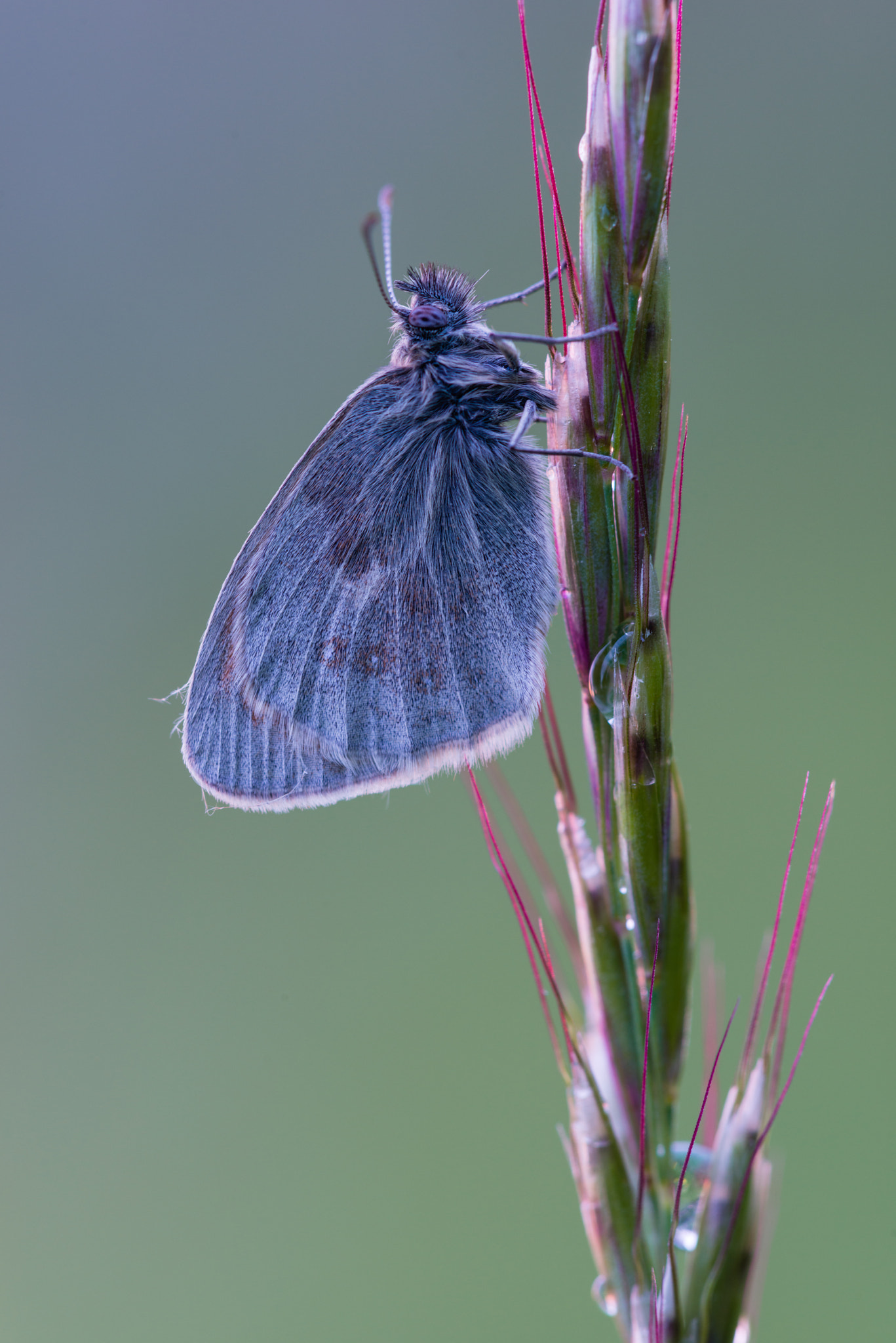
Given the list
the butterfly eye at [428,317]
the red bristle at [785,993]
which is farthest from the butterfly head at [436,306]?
the red bristle at [785,993]

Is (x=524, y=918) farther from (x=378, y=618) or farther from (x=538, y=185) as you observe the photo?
(x=538, y=185)

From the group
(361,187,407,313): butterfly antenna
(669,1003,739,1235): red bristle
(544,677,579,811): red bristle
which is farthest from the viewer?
(361,187,407,313): butterfly antenna

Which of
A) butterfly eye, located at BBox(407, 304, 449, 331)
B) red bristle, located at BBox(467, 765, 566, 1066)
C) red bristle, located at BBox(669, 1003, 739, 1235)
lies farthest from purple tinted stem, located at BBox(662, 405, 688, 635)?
butterfly eye, located at BBox(407, 304, 449, 331)

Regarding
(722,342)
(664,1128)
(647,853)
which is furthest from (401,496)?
(722,342)

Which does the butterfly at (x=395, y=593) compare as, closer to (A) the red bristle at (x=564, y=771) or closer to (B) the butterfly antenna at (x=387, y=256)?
(B) the butterfly antenna at (x=387, y=256)

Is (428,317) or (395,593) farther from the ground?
(428,317)

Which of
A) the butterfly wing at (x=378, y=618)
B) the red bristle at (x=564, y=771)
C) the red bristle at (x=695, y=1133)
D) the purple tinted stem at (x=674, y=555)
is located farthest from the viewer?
the butterfly wing at (x=378, y=618)

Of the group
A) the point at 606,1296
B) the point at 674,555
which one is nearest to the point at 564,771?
the point at 674,555

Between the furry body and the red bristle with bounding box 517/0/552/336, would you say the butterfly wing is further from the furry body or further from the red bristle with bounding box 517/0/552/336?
the red bristle with bounding box 517/0/552/336
